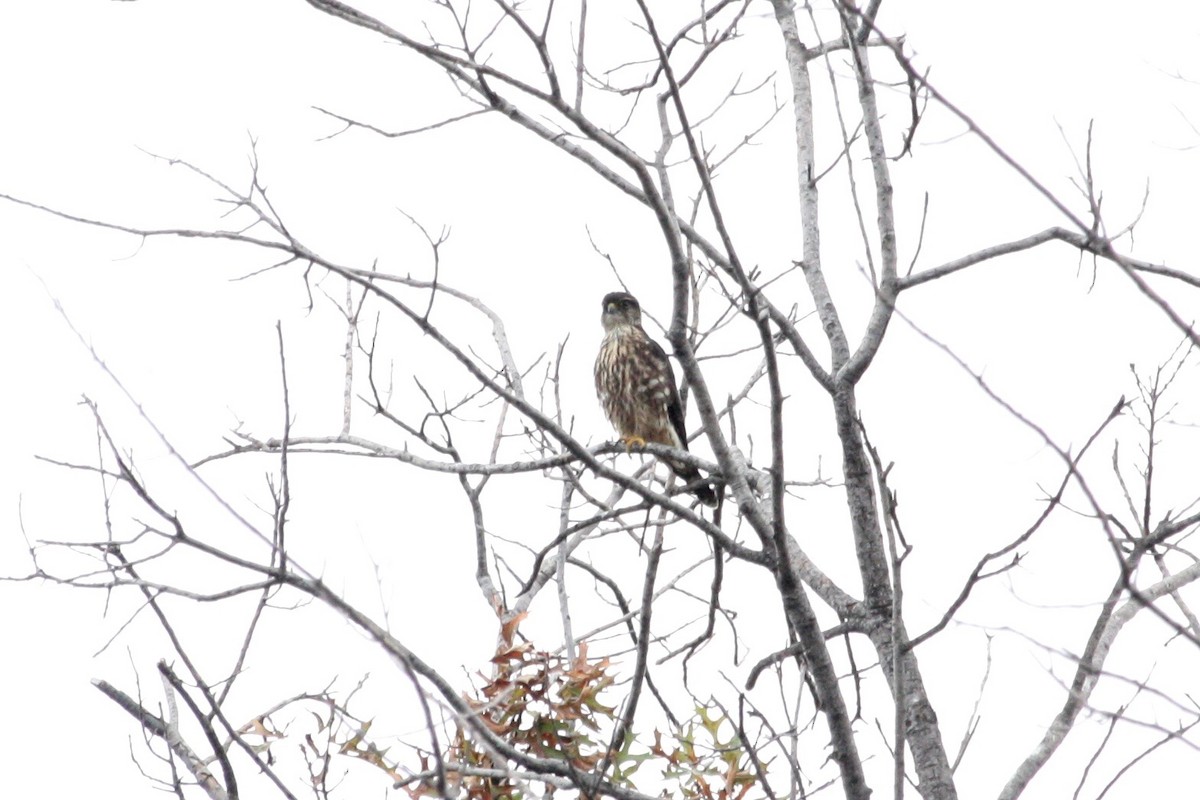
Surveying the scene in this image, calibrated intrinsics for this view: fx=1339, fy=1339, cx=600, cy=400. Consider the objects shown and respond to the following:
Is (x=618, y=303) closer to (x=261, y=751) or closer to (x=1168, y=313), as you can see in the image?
(x=261, y=751)

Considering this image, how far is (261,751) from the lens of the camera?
3.55m

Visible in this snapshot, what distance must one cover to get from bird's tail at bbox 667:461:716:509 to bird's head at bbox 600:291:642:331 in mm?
1433

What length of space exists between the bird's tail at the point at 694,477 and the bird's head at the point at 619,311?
4.70 feet

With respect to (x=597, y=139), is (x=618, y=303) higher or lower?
higher

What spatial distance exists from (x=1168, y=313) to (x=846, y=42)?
2.52 meters

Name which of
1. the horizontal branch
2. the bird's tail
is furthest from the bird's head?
the horizontal branch

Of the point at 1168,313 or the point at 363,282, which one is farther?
the point at 363,282

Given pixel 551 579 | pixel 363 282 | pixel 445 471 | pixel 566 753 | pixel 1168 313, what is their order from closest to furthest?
pixel 1168 313 < pixel 363 282 < pixel 566 753 < pixel 445 471 < pixel 551 579

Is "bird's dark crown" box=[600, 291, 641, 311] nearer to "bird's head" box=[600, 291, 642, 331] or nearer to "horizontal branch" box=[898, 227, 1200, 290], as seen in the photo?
"bird's head" box=[600, 291, 642, 331]

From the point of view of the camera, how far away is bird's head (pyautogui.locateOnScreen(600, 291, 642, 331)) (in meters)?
7.62

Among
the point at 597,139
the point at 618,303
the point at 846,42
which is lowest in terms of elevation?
the point at 597,139

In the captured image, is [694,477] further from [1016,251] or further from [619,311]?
[1016,251]

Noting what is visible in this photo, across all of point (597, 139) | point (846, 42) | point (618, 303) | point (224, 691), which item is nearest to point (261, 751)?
point (224, 691)

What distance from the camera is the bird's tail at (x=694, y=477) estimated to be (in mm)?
5948
